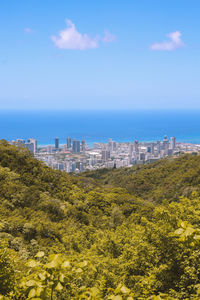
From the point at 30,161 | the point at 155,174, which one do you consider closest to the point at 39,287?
the point at 30,161

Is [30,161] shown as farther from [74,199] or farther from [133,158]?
[133,158]

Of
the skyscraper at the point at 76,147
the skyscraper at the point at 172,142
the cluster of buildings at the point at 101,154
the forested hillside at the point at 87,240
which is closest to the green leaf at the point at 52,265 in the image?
the forested hillside at the point at 87,240

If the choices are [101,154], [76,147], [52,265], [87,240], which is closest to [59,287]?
[52,265]

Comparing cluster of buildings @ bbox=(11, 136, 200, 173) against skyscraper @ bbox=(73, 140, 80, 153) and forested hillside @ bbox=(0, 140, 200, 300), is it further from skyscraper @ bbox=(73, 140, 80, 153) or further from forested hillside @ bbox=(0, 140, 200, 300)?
forested hillside @ bbox=(0, 140, 200, 300)

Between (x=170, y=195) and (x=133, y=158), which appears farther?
(x=133, y=158)

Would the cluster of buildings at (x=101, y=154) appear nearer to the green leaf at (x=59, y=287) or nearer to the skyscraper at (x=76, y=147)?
the skyscraper at (x=76, y=147)

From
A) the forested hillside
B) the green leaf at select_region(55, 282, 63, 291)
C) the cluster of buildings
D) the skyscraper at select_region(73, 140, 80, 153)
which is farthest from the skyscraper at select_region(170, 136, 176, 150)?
the green leaf at select_region(55, 282, 63, 291)
